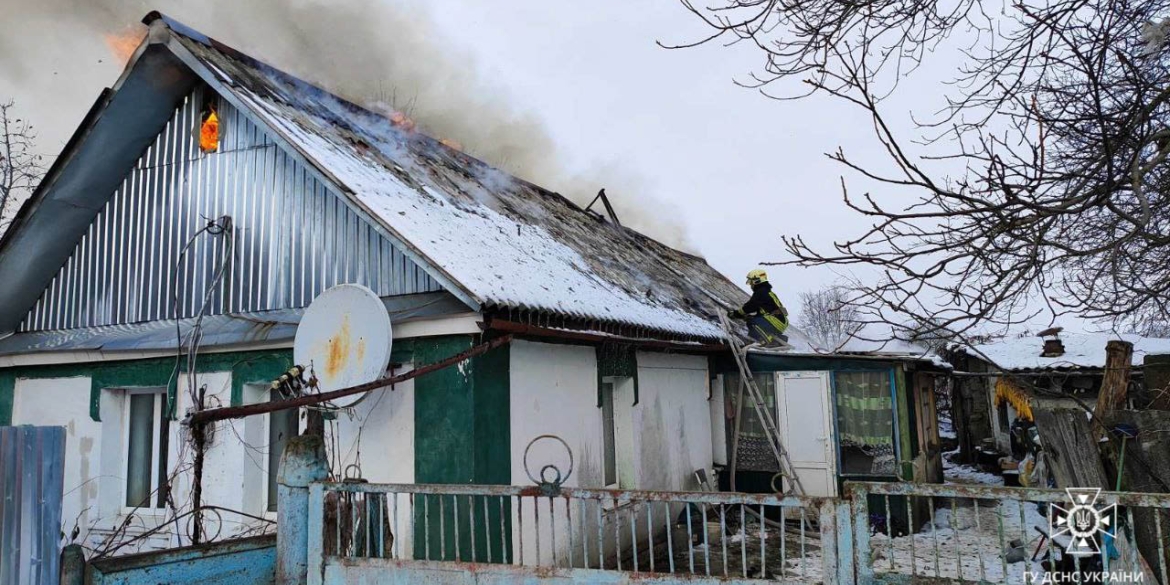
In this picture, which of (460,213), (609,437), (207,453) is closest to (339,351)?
(207,453)

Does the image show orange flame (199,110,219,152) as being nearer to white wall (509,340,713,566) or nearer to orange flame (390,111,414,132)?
orange flame (390,111,414,132)

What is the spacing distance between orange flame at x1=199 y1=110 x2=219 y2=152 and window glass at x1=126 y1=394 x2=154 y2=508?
2.86 metres

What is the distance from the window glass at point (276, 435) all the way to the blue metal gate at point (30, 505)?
9.34ft

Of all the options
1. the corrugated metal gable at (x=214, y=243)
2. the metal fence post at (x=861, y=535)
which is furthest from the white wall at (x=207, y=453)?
the metal fence post at (x=861, y=535)

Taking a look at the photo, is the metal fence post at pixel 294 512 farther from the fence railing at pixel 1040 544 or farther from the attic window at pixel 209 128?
the attic window at pixel 209 128

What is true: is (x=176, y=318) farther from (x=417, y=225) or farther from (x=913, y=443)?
(x=913, y=443)

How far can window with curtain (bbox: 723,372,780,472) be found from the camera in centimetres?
1130

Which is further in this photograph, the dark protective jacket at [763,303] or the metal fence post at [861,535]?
the dark protective jacket at [763,303]

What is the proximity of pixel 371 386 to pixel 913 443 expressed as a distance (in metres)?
9.34

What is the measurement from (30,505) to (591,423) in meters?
5.09

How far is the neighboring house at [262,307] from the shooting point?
21.0 ft

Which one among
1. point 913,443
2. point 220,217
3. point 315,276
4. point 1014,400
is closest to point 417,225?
point 315,276

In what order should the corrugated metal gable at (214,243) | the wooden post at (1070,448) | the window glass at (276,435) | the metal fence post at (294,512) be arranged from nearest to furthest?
1. the metal fence post at (294,512)
2. the wooden post at (1070,448)
3. the corrugated metal gable at (214,243)
4. the window glass at (276,435)

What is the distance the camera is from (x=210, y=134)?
8070 millimetres
